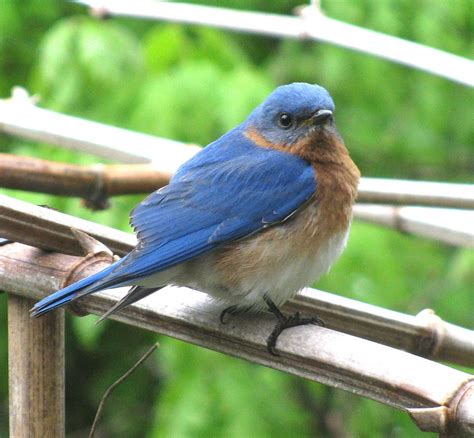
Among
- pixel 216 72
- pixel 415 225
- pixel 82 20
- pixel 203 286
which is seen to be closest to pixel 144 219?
pixel 203 286

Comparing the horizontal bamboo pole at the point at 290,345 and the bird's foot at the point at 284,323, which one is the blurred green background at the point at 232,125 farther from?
the bird's foot at the point at 284,323

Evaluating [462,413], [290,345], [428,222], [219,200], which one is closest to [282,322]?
[290,345]

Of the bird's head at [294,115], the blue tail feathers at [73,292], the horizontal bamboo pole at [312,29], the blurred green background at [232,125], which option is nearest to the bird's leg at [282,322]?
the blue tail feathers at [73,292]

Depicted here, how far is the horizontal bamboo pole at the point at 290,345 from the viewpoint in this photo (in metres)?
1.76

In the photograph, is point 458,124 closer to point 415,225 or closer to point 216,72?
point 216,72

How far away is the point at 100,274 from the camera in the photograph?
2363mm

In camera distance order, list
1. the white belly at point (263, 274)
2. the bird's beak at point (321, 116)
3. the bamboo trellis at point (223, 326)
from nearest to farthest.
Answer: the bamboo trellis at point (223, 326), the white belly at point (263, 274), the bird's beak at point (321, 116)

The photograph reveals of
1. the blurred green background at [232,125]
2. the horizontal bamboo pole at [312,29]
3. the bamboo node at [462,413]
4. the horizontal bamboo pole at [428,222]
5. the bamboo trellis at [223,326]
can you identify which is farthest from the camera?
the blurred green background at [232,125]

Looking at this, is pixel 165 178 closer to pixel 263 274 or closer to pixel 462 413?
pixel 263 274

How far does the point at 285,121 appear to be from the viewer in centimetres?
312

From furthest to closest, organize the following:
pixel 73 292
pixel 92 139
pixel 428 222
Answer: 1. pixel 92 139
2. pixel 428 222
3. pixel 73 292

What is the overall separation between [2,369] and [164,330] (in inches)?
127

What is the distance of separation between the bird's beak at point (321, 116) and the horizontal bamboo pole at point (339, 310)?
57 cm

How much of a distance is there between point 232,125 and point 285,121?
4.45 feet
